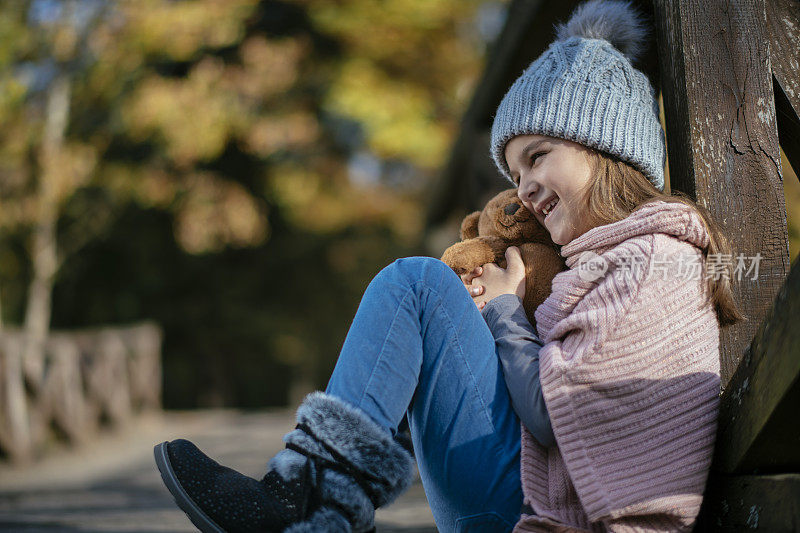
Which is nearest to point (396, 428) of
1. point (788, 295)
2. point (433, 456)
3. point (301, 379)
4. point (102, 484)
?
point (433, 456)

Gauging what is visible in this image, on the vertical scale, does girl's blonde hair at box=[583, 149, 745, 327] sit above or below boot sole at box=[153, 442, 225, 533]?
above

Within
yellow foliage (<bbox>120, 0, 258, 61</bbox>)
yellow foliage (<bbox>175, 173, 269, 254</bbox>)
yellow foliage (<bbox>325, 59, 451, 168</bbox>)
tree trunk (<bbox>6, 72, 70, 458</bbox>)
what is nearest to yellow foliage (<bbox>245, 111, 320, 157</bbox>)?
yellow foliage (<bbox>175, 173, 269, 254</bbox>)

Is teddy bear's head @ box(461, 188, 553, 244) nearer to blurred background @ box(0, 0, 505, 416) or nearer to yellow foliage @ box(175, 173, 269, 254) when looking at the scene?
blurred background @ box(0, 0, 505, 416)

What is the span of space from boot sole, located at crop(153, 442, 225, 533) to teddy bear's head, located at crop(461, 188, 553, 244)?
3.62ft

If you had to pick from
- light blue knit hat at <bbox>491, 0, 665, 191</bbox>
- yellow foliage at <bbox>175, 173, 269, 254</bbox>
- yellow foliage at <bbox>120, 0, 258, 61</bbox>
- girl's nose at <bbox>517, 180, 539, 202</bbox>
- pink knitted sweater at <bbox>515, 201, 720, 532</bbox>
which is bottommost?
yellow foliage at <bbox>175, 173, 269, 254</bbox>

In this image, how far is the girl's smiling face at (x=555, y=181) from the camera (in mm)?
2008

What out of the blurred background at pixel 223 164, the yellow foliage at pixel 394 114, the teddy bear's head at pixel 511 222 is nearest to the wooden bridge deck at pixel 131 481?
the teddy bear's head at pixel 511 222

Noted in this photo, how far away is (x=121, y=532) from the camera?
2713mm

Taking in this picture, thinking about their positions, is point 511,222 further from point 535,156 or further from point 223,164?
point 223,164

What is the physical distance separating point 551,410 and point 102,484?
439cm

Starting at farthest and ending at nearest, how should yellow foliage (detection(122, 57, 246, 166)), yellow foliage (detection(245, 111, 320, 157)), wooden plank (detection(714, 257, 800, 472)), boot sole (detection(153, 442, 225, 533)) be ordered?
yellow foliage (detection(245, 111, 320, 157)), yellow foliage (detection(122, 57, 246, 166)), boot sole (detection(153, 442, 225, 533)), wooden plank (detection(714, 257, 800, 472))

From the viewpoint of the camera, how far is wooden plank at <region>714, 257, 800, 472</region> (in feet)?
4.32

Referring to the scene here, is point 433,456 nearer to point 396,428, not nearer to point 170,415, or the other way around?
point 396,428

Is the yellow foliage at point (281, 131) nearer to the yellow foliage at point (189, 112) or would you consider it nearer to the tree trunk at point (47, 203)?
the yellow foliage at point (189, 112)
